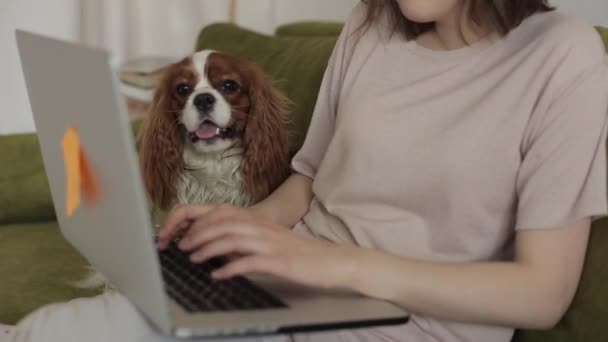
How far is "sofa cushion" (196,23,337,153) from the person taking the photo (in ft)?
5.13

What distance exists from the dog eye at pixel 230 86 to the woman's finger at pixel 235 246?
0.66 m

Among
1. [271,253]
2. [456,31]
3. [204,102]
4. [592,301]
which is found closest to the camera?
[271,253]

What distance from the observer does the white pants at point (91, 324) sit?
0.84 metres

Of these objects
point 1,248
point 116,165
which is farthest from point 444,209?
point 1,248

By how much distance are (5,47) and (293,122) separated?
1419 mm

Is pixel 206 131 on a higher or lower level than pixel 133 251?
lower

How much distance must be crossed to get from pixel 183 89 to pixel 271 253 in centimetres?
74

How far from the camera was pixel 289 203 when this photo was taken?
1.23 metres

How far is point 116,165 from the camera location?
27.7 inches

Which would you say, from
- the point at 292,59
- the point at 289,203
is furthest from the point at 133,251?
the point at 292,59

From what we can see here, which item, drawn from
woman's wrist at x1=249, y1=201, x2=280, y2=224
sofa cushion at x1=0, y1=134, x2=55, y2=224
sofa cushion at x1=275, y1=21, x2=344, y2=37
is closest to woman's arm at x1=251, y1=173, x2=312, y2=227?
woman's wrist at x1=249, y1=201, x2=280, y2=224

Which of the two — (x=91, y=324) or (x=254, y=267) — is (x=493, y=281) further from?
(x=91, y=324)

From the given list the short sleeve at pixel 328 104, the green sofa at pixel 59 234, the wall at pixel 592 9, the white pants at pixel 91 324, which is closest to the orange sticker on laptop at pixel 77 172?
the white pants at pixel 91 324

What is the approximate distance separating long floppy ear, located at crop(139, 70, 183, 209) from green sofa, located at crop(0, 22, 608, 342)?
22cm
